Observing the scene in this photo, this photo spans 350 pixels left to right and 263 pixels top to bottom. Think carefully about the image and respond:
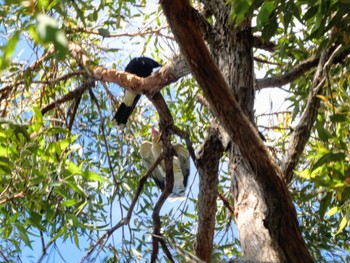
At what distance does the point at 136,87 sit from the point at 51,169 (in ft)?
2.43

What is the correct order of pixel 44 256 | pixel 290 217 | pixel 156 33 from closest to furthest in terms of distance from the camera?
1. pixel 290 217
2. pixel 44 256
3. pixel 156 33

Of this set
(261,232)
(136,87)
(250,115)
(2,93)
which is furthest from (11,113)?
(261,232)

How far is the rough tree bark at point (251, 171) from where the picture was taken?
1.55 metres

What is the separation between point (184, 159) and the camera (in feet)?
11.1

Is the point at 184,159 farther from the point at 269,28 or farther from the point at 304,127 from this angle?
the point at 269,28

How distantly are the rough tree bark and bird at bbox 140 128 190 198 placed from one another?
1237mm

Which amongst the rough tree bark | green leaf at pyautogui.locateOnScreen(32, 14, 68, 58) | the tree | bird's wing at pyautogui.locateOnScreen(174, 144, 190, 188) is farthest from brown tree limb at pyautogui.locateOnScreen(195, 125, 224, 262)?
green leaf at pyautogui.locateOnScreen(32, 14, 68, 58)

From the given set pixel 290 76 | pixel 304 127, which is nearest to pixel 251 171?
pixel 304 127

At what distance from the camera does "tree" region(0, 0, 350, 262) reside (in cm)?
156

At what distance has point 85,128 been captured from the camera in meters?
3.33

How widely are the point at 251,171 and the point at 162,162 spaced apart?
154cm

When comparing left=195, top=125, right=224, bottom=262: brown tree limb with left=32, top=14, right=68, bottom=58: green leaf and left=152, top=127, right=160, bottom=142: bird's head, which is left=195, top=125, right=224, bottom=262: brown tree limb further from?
left=32, top=14, right=68, bottom=58: green leaf

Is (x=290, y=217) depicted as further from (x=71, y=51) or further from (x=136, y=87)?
(x=71, y=51)

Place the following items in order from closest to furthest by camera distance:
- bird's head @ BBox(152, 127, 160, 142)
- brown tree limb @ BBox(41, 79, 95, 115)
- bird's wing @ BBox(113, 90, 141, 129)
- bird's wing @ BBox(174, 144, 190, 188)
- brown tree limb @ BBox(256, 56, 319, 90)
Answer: brown tree limb @ BBox(256, 56, 319, 90), brown tree limb @ BBox(41, 79, 95, 115), bird's wing @ BBox(113, 90, 141, 129), bird's head @ BBox(152, 127, 160, 142), bird's wing @ BBox(174, 144, 190, 188)
